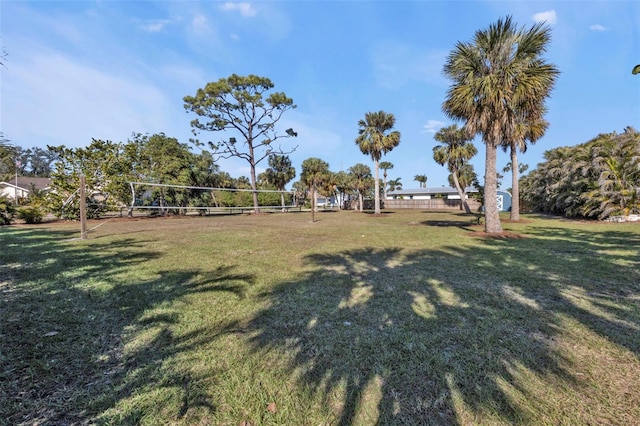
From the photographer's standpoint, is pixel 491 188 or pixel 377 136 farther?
pixel 377 136

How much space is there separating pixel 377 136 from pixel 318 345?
25475mm

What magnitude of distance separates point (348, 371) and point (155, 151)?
27.7 meters

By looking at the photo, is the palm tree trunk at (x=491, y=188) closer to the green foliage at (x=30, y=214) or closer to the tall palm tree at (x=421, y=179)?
the green foliage at (x=30, y=214)

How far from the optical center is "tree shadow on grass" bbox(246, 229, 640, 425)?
6.35 ft

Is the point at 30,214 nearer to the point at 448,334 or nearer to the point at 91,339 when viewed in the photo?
the point at 91,339

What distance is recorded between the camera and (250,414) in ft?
6.07

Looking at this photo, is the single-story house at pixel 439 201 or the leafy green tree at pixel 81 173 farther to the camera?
the single-story house at pixel 439 201

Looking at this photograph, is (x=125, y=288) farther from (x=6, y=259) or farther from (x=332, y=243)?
(x=332, y=243)

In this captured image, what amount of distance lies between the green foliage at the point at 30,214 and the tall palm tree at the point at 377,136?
2413 cm

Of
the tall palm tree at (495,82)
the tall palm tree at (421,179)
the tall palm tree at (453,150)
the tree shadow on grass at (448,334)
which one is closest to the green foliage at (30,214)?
the tree shadow on grass at (448,334)

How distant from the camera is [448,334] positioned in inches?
115

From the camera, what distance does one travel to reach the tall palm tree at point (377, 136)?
26.3m

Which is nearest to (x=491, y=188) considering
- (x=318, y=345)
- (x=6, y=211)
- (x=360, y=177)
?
(x=318, y=345)

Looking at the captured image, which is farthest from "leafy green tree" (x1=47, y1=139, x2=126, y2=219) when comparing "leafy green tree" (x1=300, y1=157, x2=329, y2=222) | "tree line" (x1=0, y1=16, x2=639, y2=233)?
"leafy green tree" (x1=300, y1=157, x2=329, y2=222)
